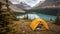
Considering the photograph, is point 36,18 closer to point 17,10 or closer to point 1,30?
point 17,10

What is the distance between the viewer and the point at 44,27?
2963mm

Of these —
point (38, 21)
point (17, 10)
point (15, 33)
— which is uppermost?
point (17, 10)

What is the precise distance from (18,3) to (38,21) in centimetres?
48

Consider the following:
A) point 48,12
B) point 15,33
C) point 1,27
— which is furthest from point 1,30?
point 48,12

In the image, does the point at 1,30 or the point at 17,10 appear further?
the point at 17,10

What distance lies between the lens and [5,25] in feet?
9.24

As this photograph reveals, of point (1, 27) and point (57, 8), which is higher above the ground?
point (57, 8)

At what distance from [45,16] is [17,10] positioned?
20.0 inches

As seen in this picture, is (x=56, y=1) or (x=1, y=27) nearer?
(x=1, y=27)

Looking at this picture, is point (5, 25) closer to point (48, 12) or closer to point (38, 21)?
point (38, 21)

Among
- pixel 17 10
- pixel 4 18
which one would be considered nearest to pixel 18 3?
pixel 17 10

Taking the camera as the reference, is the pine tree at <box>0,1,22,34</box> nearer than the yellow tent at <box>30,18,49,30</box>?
Yes

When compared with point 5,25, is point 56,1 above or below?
above

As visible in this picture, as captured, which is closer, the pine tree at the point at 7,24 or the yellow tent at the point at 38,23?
the pine tree at the point at 7,24
